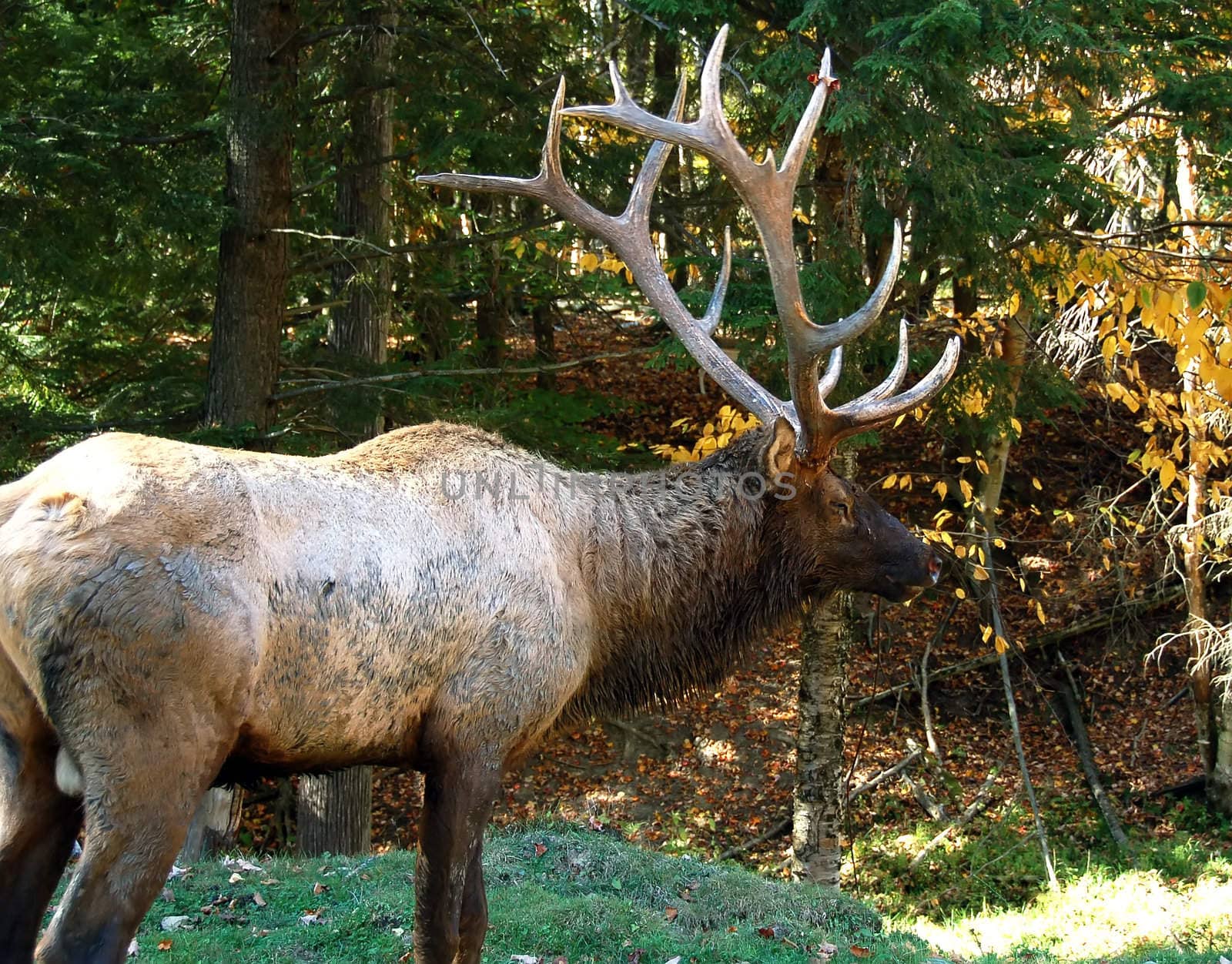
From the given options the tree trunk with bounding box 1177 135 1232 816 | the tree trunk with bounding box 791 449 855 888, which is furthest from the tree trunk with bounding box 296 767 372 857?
the tree trunk with bounding box 1177 135 1232 816

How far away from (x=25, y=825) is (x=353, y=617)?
1183 mm

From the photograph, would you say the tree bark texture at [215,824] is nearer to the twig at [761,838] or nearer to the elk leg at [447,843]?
the twig at [761,838]

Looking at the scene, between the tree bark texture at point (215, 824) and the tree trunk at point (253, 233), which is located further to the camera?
the tree bark texture at point (215, 824)

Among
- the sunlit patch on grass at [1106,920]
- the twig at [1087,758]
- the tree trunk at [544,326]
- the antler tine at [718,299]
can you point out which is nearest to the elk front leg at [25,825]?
the antler tine at [718,299]

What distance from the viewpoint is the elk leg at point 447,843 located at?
13.9 ft

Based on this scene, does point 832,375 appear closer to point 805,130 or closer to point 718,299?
point 718,299

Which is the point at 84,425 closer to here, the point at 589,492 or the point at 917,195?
the point at 589,492

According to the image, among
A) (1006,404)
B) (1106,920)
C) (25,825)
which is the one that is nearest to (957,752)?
(1106,920)

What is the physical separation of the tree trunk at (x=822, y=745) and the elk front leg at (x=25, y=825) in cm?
520

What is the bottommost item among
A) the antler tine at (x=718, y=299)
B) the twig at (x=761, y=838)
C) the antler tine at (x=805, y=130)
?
the twig at (x=761, y=838)

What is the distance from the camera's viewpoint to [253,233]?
7684 millimetres

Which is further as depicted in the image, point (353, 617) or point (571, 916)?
point (571, 916)

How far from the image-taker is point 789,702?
11734mm

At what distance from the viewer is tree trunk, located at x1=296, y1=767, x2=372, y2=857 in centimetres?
881
